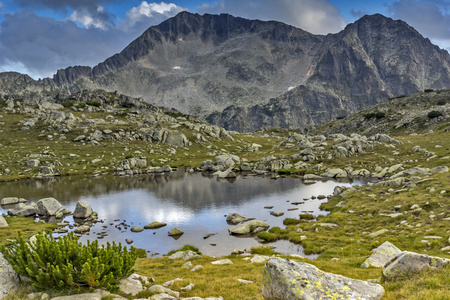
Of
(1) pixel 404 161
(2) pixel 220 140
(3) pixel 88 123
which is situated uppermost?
(3) pixel 88 123

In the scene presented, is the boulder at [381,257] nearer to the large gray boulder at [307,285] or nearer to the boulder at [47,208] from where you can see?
the large gray boulder at [307,285]

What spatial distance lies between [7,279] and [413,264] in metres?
19.9

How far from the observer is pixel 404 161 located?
257 ft

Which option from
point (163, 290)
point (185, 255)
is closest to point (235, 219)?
point (185, 255)

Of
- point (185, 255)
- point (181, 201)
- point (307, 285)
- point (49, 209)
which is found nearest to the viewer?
point (307, 285)

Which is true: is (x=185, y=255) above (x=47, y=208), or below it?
below

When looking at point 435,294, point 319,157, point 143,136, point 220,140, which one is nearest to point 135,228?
point 435,294

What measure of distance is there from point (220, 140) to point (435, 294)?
485ft

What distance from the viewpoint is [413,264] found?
12.3 meters

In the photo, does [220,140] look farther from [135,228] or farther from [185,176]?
[135,228]

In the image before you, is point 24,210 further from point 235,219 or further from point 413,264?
point 413,264

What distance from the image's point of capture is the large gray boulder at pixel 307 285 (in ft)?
33.6

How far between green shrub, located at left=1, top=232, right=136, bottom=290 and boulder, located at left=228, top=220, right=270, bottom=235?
27.5m

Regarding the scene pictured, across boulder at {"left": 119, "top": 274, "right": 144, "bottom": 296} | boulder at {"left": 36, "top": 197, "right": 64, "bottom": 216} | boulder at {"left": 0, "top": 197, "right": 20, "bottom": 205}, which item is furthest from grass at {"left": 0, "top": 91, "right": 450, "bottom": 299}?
boulder at {"left": 0, "top": 197, "right": 20, "bottom": 205}
